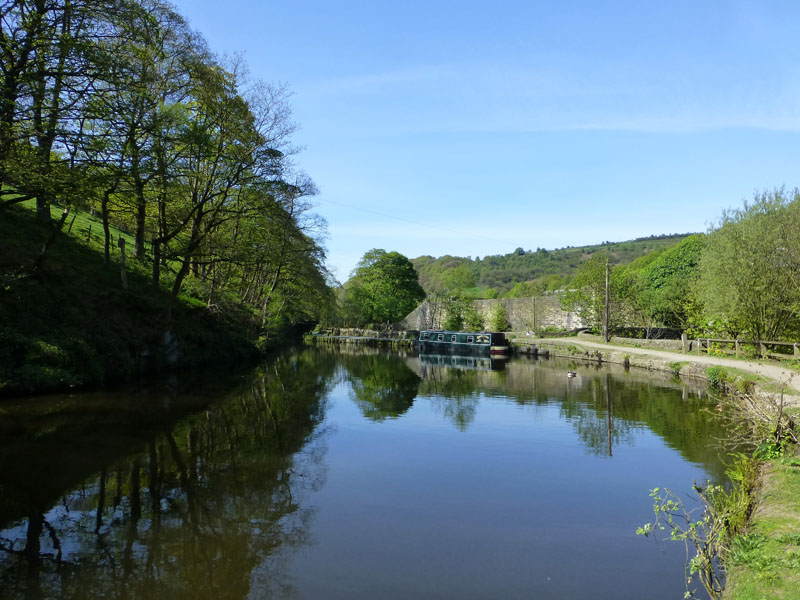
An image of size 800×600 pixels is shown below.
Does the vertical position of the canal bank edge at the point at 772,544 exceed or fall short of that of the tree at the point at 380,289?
it falls short

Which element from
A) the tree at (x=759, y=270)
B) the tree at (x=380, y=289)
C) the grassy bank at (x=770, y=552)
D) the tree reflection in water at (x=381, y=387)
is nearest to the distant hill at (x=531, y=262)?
the tree at (x=380, y=289)

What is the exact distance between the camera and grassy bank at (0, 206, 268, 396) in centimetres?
1249

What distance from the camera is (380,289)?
179 feet

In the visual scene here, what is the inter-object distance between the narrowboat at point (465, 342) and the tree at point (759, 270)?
14.7 metres

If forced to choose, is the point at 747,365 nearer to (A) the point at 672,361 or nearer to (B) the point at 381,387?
(A) the point at 672,361

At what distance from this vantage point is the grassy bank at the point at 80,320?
1249 centimetres

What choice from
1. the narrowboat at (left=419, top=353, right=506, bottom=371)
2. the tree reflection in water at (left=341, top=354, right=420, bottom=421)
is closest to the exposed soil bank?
the narrowboat at (left=419, top=353, right=506, bottom=371)

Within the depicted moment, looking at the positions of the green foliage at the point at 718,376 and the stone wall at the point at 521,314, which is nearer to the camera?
the green foliage at the point at 718,376

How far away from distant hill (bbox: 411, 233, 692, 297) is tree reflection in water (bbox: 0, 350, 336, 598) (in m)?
90.5

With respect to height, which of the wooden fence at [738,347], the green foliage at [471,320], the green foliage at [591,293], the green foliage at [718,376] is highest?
the green foliage at [591,293]

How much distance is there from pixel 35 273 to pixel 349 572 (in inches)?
554

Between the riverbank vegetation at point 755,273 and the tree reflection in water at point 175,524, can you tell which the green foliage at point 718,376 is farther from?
the tree reflection in water at point 175,524

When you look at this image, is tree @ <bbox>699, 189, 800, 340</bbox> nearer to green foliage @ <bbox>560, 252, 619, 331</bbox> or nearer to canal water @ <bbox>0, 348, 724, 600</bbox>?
canal water @ <bbox>0, 348, 724, 600</bbox>

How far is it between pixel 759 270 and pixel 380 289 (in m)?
38.7
